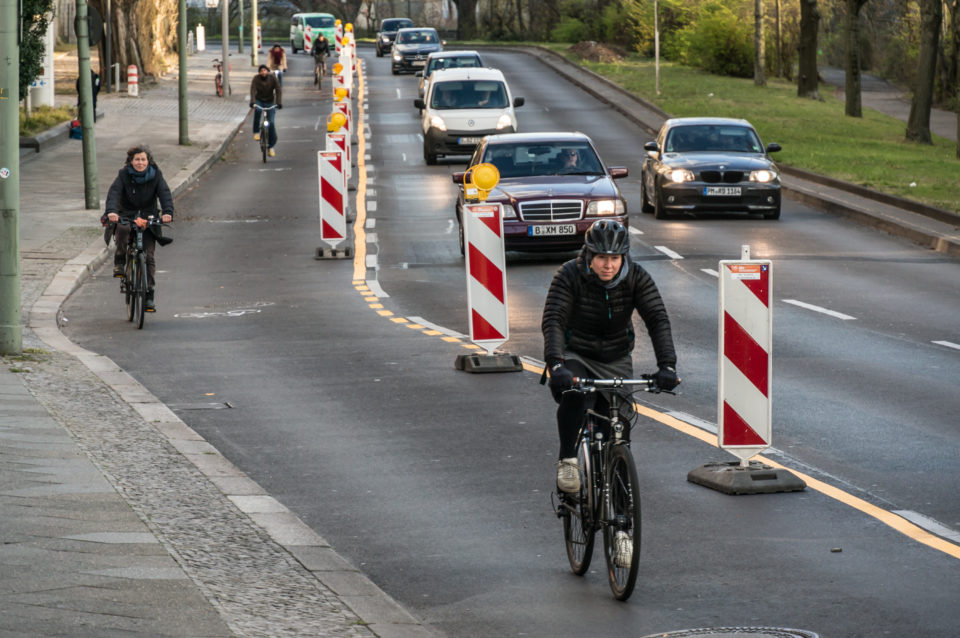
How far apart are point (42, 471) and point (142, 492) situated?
0.72 m

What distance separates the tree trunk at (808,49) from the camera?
57.3 meters

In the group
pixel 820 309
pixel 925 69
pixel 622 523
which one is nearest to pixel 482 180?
pixel 820 309

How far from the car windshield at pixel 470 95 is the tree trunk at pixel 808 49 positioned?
21.2m

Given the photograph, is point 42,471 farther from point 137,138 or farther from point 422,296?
point 137,138

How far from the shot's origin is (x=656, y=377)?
24.1 ft

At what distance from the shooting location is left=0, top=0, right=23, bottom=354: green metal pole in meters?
13.8

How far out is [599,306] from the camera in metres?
7.75

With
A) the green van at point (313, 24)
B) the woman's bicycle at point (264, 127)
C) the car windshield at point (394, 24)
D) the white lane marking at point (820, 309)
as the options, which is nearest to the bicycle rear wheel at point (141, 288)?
the white lane marking at point (820, 309)

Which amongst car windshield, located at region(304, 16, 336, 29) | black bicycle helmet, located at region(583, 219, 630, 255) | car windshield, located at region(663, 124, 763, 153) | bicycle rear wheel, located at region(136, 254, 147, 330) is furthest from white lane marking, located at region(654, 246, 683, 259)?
car windshield, located at region(304, 16, 336, 29)

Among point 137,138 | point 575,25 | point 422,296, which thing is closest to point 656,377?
point 422,296

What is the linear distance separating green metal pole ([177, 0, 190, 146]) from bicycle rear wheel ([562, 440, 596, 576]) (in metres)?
31.4

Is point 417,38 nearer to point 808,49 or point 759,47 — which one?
point 759,47

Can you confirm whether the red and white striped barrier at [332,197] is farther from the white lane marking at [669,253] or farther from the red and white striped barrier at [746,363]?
the red and white striped barrier at [746,363]

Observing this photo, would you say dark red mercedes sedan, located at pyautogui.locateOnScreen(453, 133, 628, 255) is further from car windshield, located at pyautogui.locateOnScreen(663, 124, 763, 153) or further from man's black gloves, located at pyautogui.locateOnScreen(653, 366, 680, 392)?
man's black gloves, located at pyautogui.locateOnScreen(653, 366, 680, 392)
